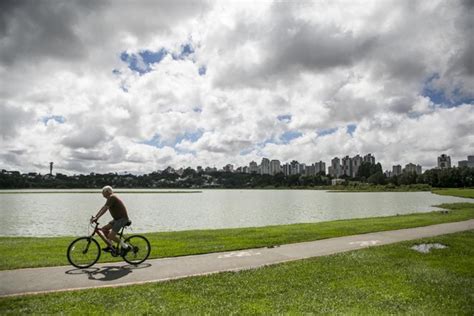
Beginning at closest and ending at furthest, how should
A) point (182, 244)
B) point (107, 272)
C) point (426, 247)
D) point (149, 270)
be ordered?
point (107, 272), point (149, 270), point (426, 247), point (182, 244)

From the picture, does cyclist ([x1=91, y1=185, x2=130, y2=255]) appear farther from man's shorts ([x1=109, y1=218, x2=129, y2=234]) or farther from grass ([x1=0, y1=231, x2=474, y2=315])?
grass ([x1=0, y1=231, x2=474, y2=315])

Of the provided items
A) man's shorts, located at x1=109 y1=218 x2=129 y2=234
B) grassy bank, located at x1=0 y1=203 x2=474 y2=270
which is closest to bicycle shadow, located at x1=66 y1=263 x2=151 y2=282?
man's shorts, located at x1=109 y1=218 x2=129 y2=234

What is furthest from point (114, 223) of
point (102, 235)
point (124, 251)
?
point (124, 251)

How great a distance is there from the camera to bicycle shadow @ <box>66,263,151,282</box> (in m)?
10.3

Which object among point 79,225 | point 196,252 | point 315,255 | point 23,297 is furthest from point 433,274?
point 79,225

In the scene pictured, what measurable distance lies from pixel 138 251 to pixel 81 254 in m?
1.85

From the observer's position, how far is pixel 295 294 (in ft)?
27.8

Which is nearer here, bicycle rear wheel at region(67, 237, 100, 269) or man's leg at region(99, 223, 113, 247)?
bicycle rear wheel at region(67, 237, 100, 269)

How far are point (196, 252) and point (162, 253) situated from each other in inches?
52.7

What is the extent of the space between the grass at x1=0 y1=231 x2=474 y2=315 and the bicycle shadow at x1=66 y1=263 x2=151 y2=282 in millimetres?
1579

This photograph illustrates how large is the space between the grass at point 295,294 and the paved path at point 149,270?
36.2 inches

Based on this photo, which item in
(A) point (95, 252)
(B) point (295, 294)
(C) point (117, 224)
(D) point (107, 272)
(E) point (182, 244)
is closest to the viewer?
(B) point (295, 294)

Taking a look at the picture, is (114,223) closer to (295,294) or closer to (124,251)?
(124,251)

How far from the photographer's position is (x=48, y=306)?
7.55 meters
